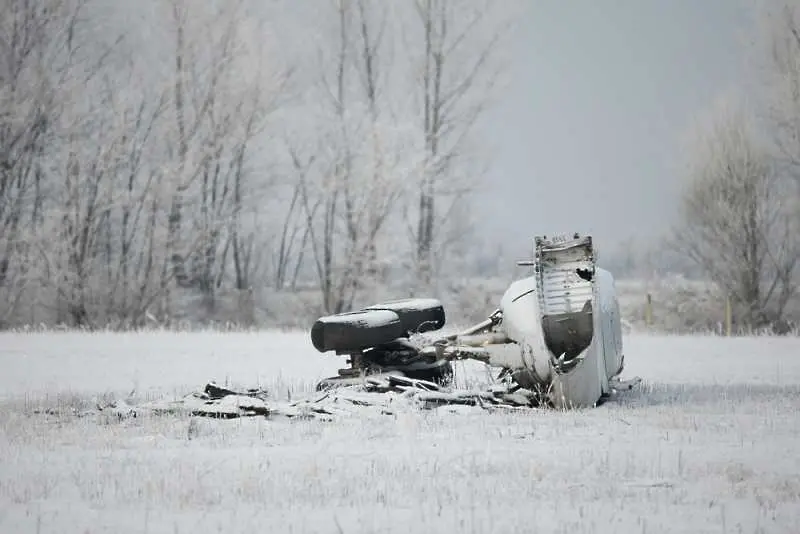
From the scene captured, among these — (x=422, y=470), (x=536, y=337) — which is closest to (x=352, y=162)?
(x=536, y=337)

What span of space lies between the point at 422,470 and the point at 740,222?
24292 millimetres

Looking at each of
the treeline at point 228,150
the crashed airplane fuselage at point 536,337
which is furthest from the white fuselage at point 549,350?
the treeline at point 228,150

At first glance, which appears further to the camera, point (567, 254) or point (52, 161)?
point (52, 161)

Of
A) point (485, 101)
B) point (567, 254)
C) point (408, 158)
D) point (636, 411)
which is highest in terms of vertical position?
point (485, 101)

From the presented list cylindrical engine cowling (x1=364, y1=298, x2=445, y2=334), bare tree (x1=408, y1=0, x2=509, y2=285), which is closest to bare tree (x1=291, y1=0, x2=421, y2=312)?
bare tree (x1=408, y1=0, x2=509, y2=285)

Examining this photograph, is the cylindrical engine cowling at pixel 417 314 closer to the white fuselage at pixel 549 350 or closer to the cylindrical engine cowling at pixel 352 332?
the cylindrical engine cowling at pixel 352 332

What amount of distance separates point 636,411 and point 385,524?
184 inches

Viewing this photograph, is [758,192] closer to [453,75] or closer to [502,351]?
[453,75]

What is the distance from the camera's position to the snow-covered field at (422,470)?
4.39m

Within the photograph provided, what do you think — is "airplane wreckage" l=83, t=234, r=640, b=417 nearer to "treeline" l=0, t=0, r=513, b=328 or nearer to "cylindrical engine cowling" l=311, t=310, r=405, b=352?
"cylindrical engine cowling" l=311, t=310, r=405, b=352

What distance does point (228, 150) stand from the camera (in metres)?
28.7

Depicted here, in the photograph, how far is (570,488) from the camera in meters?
5.04

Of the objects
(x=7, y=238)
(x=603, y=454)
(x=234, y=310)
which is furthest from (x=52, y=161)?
(x=603, y=454)

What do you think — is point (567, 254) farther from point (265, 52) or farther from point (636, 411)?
point (265, 52)
